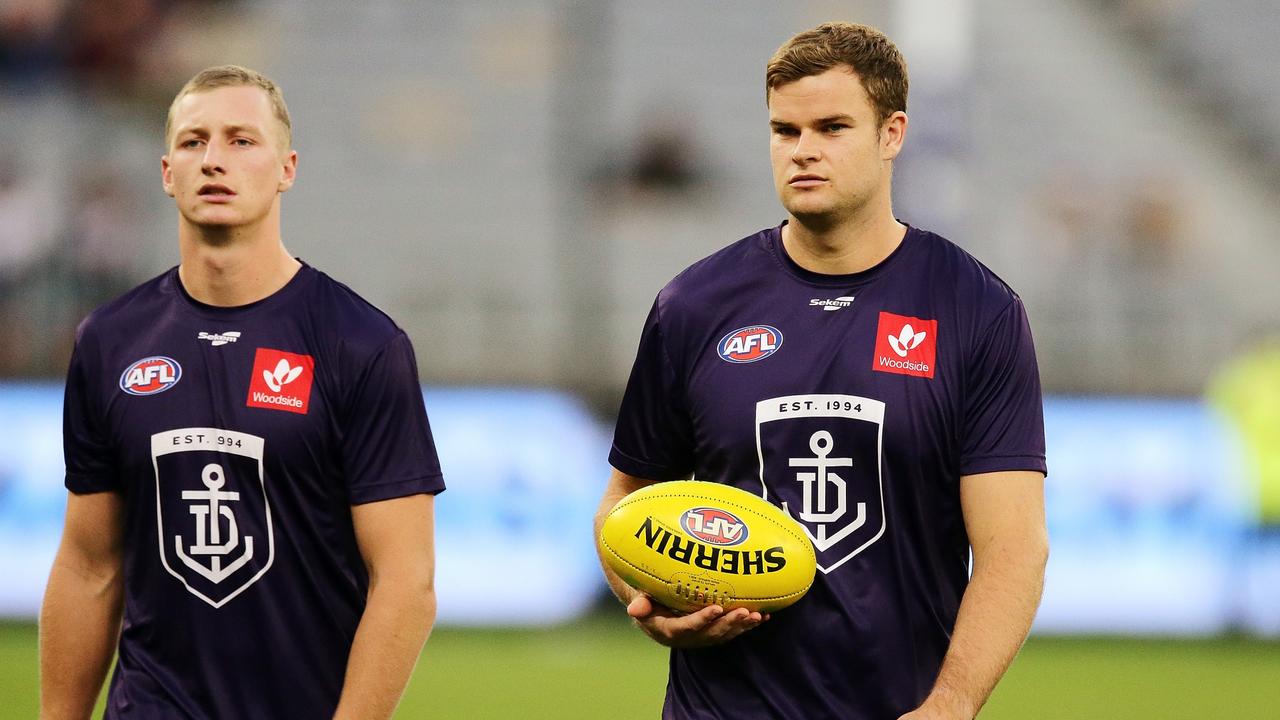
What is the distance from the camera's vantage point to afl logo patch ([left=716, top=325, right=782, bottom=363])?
3980mm

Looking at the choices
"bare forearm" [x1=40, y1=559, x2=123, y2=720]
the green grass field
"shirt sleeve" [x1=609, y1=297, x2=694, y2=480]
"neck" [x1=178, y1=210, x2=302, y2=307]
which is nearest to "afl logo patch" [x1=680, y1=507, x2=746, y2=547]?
"shirt sleeve" [x1=609, y1=297, x2=694, y2=480]

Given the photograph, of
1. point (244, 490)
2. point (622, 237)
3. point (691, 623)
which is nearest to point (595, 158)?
point (622, 237)

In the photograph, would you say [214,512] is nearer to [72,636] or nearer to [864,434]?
[72,636]

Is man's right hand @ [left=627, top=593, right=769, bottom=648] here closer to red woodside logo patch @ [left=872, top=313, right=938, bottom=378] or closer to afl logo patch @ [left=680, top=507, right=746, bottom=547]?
afl logo patch @ [left=680, top=507, right=746, bottom=547]

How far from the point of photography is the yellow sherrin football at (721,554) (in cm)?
377

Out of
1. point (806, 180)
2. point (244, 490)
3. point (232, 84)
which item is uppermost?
point (232, 84)

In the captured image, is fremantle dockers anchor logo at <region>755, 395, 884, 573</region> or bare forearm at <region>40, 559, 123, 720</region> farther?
bare forearm at <region>40, 559, 123, 720</region>

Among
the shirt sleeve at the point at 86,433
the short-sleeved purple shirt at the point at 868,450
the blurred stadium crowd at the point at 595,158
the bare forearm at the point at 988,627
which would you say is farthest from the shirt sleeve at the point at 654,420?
the blurred stadium crowd at the point at 595,158

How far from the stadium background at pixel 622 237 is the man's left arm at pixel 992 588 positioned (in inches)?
238

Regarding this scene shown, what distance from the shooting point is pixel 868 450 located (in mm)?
3836

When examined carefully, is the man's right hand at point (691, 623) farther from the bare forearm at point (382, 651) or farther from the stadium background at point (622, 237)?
the stadium background at point (622, 237)

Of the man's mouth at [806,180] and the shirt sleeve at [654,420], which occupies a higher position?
the man's mouth at [806,180]

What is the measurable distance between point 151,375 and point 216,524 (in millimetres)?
401

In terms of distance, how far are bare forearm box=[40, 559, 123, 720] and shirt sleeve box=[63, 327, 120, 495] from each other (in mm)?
207
